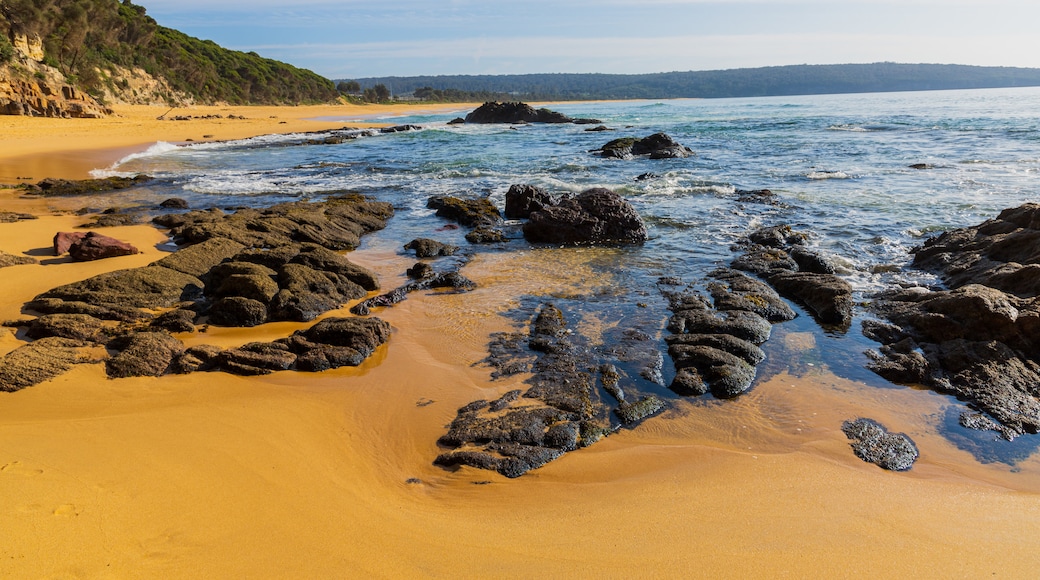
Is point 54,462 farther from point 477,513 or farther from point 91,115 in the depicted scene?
point 91,115

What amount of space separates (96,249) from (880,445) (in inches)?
393

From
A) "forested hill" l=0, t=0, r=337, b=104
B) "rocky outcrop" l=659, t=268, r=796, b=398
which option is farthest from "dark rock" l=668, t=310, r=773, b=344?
"forested hill" l=0, t=0, r=337, b=104

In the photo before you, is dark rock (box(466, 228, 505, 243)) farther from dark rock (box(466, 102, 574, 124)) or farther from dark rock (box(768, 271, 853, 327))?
dark rock (box(466, 102, 574, 124))

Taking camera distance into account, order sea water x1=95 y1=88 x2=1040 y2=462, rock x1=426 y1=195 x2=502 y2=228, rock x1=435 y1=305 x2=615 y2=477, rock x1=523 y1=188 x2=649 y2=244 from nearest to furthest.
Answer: rock x1=435 y1=305 x2=615 y2=477
sea water x1=95 y1=88 x2=1040 y2=462
rock x1=523 y1=188 x2=649 y2=244
rock x1=426 y1=195 x2=502 y2=228

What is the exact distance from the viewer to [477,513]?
3520 millimetres

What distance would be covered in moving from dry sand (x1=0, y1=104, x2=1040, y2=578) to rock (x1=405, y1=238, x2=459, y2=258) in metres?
4.32

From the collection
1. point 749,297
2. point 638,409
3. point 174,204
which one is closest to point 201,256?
point 174,204

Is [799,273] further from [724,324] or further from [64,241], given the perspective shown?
[64,241]

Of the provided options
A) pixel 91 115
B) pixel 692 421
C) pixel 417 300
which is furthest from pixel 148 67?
pixel 692 421

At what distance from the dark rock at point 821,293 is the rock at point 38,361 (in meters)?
7.68

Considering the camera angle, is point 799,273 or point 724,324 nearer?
point 724,324

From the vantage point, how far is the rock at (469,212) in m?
12.1

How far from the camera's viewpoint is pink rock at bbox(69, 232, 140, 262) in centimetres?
832

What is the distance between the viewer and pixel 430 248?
9.74m
